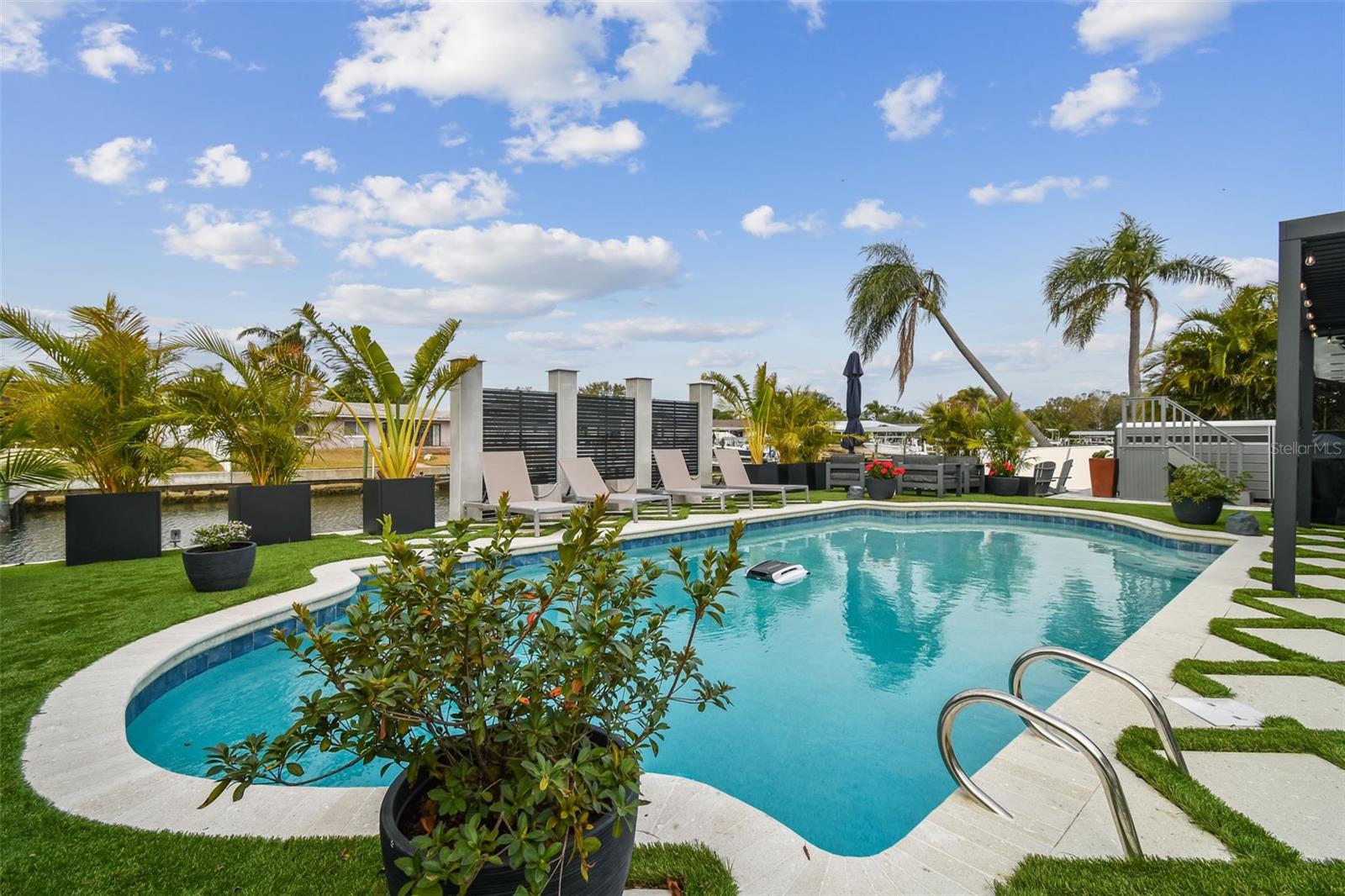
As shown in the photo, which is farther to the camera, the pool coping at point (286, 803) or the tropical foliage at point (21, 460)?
the tropical foliage at point (21, 460)

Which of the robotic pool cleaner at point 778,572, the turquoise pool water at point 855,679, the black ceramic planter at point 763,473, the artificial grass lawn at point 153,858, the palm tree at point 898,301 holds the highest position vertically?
the palm tree at point 898,301

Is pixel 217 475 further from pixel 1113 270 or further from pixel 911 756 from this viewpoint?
pixel 1113 270

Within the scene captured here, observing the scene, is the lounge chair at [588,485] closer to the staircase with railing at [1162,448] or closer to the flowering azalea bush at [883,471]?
the flowering azalea bush at [883,471]

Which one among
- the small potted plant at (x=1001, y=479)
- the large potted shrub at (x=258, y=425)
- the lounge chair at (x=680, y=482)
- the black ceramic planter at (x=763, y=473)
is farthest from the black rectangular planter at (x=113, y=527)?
the small potted plant at (x=1001, y=479)

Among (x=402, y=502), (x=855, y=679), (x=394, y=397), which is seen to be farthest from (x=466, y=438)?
(x=855, y=679)

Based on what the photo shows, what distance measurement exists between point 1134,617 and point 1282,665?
2.50 metres

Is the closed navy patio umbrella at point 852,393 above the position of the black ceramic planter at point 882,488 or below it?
above

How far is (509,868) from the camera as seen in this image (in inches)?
55.6

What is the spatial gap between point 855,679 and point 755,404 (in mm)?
11783

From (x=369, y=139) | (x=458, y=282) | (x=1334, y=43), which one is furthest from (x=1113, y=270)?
(x=369, y=139)

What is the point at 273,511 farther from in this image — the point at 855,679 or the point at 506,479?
the point at 855,679

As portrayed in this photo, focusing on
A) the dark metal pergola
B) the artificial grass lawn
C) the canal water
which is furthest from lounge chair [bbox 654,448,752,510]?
the artificial grass lawn

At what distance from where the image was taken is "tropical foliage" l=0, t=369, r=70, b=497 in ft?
18.3

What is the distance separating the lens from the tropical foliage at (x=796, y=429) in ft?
54.4
